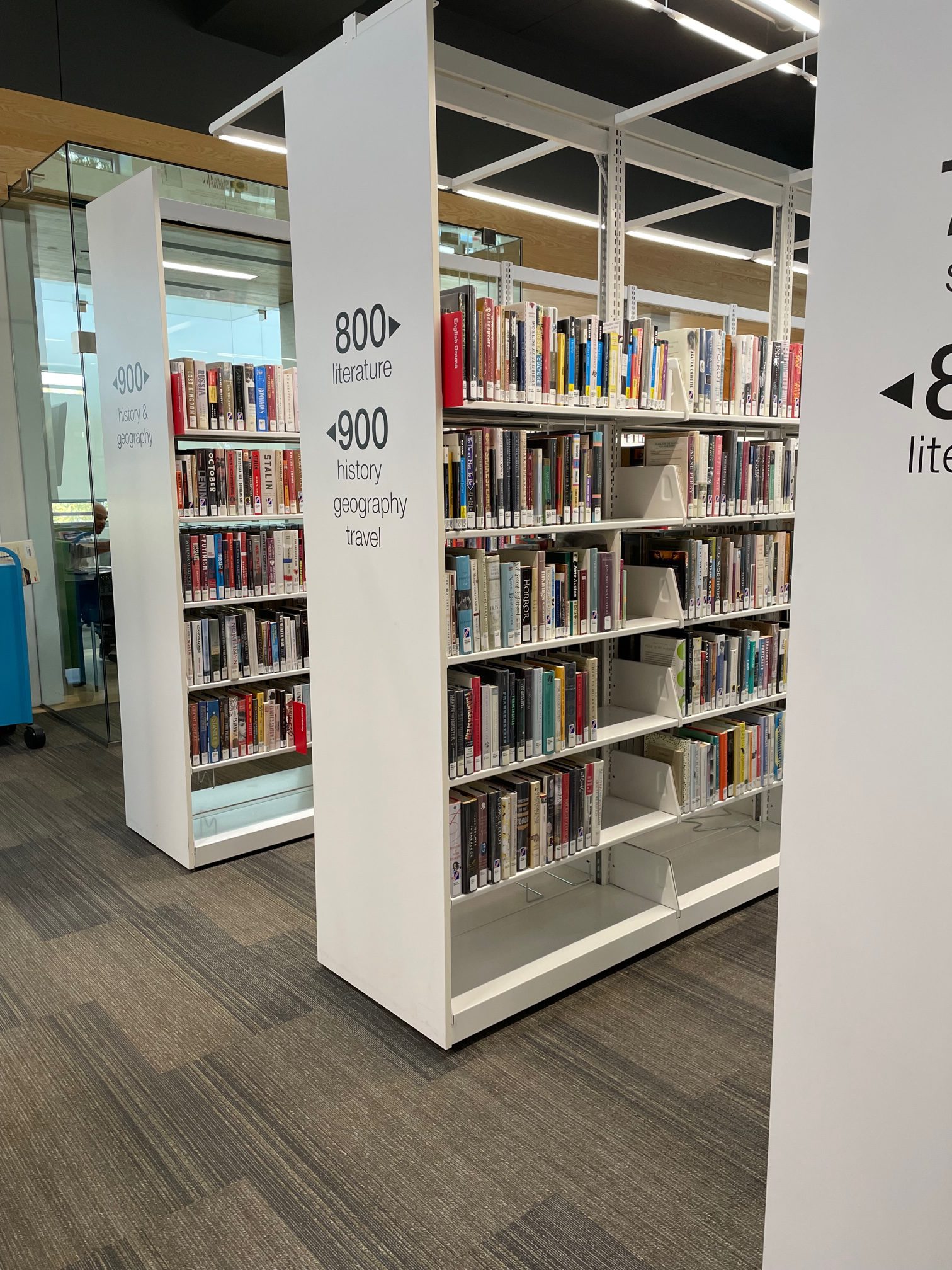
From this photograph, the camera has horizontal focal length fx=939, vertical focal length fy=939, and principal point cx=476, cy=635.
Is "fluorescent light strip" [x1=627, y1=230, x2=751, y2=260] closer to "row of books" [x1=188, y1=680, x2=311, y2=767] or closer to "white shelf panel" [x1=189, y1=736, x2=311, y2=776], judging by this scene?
"row of books" [x1=188, y1=680, x2=311, y2=767]

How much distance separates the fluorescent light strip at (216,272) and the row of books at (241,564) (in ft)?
6.63

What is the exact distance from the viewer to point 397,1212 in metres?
2.07

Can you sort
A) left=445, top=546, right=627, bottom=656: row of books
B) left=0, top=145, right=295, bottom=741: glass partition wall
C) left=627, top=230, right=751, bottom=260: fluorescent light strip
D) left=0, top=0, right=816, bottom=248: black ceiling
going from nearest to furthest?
left=445, top=546, right=627, bottom=656: row of books → left=0, top=145, right=295, bottom=741: glass partition wall → left=0, top=0, right=816, bottom=248: black ceiling → left=627, top=230, right=751, bottom=260: fluorescent light strip

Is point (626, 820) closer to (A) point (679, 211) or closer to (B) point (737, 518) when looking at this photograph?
(B) point (737, 518)

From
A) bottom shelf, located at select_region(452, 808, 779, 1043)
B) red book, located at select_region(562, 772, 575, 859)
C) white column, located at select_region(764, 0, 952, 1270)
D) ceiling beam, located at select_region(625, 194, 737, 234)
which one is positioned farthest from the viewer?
ceiling beam, located at select_region(625, 194, 737, 234)

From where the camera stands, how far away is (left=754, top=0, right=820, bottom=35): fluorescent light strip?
3.43m

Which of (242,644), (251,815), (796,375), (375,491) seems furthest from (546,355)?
(251,815)

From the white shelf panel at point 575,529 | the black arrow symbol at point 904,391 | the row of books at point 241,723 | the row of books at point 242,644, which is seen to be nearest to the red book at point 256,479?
the row of books at point 242,644

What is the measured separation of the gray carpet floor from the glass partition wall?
108 inches

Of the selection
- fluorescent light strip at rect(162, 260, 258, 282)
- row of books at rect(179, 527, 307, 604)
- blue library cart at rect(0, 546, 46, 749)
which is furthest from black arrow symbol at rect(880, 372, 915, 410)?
blue library cart at rect(0, 546, 46, 749)

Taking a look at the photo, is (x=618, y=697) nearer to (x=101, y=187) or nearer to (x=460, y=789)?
(x=460, y=789)

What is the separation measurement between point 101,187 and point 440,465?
413cm

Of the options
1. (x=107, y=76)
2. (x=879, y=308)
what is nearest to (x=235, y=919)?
(x=879, y=308)

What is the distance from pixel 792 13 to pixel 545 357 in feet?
6.39
